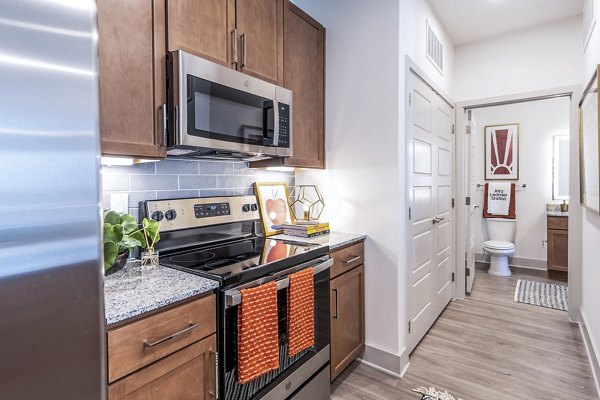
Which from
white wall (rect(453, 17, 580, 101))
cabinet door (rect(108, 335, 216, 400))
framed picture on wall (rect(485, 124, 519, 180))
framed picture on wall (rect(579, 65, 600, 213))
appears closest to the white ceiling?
white wall (rect(453, 17, 580, 101))

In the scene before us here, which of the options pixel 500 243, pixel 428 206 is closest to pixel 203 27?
pixel 428 206

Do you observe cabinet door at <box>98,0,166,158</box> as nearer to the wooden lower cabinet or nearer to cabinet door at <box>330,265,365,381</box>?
the wooden lower cabinet

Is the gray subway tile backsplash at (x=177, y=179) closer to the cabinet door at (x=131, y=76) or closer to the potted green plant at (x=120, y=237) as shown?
the potted green plant at (x=120, y=237)

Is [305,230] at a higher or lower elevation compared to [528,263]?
higher

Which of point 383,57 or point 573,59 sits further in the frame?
point 573,59

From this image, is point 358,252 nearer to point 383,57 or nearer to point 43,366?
point 383,57

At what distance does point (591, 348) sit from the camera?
6.98 ft

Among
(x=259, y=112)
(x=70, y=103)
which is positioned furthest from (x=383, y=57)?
(x=70, y=103)

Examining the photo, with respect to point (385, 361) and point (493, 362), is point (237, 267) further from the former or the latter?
point (493, 362)

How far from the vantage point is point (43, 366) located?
1.79 ft

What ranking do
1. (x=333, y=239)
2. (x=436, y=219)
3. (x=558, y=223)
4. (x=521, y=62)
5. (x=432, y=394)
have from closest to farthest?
(x=432, y=394) < (x=333, y=239) < (x=436, y=219) < (x=521, y=62) < (x=558, y=223)

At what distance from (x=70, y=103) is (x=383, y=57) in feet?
6.12

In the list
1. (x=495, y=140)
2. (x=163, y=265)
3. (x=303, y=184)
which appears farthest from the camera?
(x=495, y=140)

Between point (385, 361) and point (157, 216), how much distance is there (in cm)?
165
